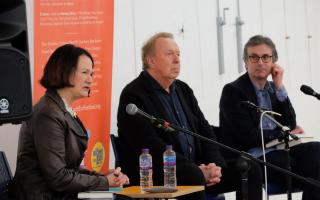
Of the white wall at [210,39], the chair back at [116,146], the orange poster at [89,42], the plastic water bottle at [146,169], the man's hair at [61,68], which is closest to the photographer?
the man's hair at [61,68]

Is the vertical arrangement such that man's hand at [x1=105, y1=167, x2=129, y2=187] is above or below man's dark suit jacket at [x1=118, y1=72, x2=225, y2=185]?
below

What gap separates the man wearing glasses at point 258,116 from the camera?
454cm

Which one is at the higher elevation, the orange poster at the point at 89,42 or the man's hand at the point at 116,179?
the orange poster at the point at 89,42

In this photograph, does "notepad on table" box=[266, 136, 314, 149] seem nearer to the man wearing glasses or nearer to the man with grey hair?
the man wearing glasses

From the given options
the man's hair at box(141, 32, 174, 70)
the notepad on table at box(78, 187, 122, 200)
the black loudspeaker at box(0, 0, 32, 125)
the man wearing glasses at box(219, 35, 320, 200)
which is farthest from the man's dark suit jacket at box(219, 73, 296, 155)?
the black loudspeaker at box(0, 0, 32, 125)

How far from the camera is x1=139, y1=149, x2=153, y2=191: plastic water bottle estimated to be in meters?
3.70

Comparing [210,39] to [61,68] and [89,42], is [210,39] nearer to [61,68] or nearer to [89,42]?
[89,42]

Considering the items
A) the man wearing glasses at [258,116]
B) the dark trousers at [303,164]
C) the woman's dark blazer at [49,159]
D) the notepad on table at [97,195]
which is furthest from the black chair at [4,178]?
the dark trousers at [303,164]

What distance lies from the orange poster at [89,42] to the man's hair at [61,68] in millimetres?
447

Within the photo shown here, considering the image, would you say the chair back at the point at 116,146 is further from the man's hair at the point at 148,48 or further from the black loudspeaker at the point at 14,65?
the black loudspeaker at the point at 14,65

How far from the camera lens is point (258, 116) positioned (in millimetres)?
4727

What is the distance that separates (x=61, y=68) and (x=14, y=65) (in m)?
1.32

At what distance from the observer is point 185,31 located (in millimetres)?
5625

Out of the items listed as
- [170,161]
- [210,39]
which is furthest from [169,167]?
[210,39]
